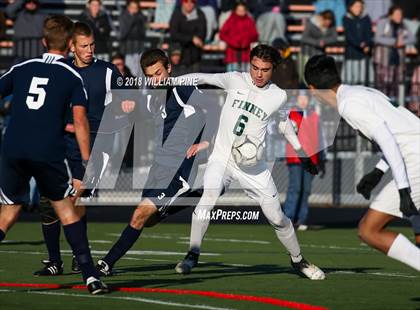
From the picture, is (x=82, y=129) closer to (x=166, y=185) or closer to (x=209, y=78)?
(x=166, y=185)

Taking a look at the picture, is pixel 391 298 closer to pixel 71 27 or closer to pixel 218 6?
pixel 71 27

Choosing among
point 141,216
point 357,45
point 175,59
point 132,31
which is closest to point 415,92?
point 357,45

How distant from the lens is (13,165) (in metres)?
9.71

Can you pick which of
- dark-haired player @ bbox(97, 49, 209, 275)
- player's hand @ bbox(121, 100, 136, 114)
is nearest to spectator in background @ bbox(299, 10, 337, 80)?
player's hand @ bbox(121, 100, 136, 114)

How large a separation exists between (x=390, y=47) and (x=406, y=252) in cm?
1486

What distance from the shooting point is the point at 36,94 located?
9664 mm

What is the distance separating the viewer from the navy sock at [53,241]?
11641 mm

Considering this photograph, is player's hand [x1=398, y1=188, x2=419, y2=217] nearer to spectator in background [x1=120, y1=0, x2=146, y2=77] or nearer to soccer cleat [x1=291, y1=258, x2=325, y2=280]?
soccer cleat [x1=291, y1=258, x2=325, y2=280]

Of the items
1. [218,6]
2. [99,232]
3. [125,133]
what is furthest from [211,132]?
[218,6]

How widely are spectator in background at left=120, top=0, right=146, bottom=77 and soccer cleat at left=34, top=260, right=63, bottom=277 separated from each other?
1196 cm

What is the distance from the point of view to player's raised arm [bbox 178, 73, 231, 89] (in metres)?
11.8

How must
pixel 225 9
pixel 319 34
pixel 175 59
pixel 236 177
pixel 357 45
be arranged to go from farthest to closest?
1. pixel 225 9
2. pixel 319 34
3. pixel 357 45
4. pixel 175 59
5. pixel 236 177

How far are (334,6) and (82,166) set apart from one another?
49.0 feet

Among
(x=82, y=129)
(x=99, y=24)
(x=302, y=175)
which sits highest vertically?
(x=82, y=129)
